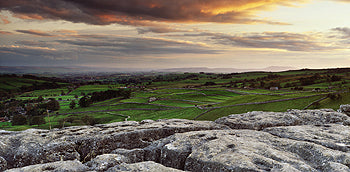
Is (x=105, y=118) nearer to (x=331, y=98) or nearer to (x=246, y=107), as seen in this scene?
(x=246, y=107)

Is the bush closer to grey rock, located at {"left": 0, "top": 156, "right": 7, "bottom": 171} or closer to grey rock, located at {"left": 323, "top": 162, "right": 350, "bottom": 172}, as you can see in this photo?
grey rock, located at {"left": 0, "top": 156, "right": 7, "bottom": 171}

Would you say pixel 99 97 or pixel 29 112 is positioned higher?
pixel 99 97

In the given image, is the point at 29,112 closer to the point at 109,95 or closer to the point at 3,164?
the point at 109,95

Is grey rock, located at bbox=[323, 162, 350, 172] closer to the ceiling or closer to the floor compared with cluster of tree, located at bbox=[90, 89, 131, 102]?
closer to the ceiling

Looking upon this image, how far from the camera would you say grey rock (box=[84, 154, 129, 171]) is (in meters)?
9.54

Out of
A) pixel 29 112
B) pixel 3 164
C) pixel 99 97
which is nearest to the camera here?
pixel 3 164

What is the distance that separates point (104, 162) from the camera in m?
9.91

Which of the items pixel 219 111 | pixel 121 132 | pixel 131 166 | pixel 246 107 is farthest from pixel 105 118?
pixel 131 166

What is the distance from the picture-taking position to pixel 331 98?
52.1 m

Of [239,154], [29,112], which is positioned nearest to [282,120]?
[239,154]

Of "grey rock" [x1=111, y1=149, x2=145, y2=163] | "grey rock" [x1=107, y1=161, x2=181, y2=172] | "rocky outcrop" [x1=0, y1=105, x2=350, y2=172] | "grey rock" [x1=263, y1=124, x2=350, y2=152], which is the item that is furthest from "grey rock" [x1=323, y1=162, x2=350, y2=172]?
"grey rock" [x1=111, y1=149, x2=145, y2=163]

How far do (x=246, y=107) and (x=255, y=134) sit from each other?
178ft

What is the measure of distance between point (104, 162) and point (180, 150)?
14.6ft

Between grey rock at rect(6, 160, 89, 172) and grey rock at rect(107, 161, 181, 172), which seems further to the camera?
grey rock at rect(6, 160, 89, 172)
